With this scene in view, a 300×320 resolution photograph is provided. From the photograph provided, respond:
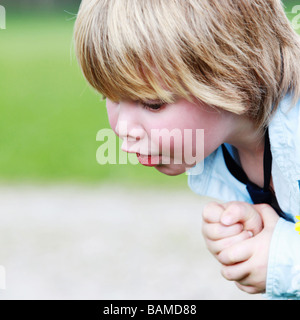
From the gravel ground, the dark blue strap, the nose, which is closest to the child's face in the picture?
the nose

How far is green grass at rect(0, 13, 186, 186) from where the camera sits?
269cm

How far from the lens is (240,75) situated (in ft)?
3.06

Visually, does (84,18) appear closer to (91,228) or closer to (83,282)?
(83,282)

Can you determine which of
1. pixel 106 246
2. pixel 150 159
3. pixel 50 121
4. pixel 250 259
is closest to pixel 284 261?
pixel 250 259

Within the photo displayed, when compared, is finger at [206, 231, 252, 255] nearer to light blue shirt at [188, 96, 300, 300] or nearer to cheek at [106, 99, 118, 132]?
light blue shirt at [188, 96, 300, 300]

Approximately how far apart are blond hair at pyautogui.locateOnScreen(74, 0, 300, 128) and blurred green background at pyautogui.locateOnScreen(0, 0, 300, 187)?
0.21 meters

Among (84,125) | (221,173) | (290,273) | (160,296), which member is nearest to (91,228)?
(160,296)

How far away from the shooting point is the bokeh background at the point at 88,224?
177 centimetres

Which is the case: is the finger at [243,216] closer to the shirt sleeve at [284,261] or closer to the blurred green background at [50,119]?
the shirt sleeve at [284,261]

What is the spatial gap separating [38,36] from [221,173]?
589 cm

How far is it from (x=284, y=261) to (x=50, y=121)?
9.37 feet

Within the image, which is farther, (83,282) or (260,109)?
(83,282)

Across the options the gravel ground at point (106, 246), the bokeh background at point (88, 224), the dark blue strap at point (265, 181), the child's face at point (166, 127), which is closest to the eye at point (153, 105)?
the child's face at point (166, 127)
